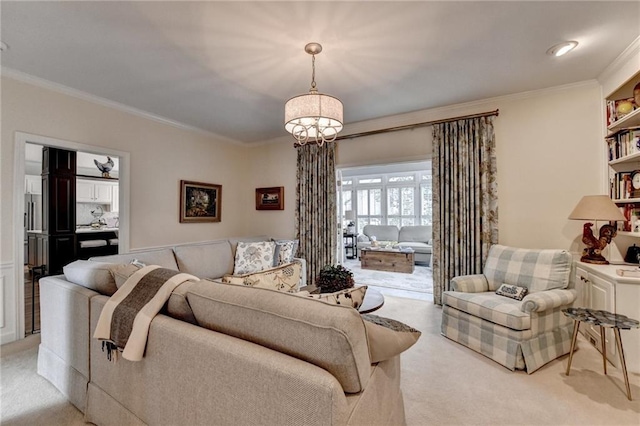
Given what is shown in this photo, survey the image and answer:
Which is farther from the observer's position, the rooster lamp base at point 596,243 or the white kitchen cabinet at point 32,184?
the white kitchen cabinet at point 32,184

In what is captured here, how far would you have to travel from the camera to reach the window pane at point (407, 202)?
869 centimetres

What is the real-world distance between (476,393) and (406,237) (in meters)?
6.11

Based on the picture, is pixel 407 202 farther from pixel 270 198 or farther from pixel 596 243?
pixel 596 243

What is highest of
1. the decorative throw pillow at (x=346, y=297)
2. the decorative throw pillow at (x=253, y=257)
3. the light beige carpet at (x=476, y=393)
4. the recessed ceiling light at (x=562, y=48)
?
the recessed ceiling light at (x=562, y=48)

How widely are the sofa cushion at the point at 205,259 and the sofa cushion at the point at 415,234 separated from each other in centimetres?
531

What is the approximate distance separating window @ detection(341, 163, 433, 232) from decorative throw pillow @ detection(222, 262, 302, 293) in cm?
666

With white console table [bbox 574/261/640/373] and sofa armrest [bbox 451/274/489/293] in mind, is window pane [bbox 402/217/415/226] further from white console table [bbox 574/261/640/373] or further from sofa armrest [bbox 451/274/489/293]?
white console table [bbox 574/261/640/373]

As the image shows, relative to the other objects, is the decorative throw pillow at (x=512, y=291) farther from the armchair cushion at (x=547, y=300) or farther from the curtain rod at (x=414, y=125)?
the curtain rod at (x=414, y=125)

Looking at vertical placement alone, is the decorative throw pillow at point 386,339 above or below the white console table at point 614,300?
above

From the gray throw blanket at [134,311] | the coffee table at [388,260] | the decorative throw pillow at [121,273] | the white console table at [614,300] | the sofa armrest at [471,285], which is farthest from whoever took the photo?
the coffee table at [388,260]

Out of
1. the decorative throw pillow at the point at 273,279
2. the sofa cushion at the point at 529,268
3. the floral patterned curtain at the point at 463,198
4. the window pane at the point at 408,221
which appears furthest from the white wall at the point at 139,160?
the window pane at the point at 408,221

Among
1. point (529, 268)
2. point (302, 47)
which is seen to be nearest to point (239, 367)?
point (302, 47)

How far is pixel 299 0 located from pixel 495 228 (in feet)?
10.4

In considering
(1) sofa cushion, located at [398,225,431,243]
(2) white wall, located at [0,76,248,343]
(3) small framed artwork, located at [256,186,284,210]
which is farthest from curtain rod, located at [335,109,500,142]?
(1) sofa cushion, located at [398,225,431,243]
